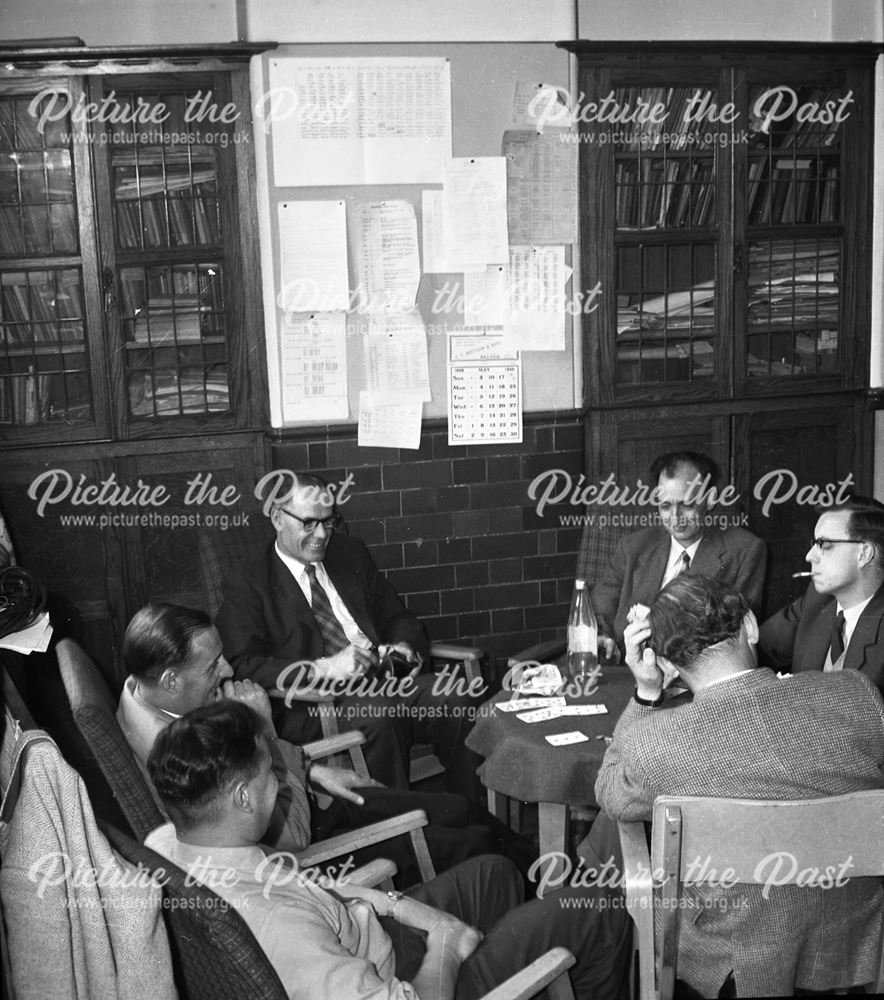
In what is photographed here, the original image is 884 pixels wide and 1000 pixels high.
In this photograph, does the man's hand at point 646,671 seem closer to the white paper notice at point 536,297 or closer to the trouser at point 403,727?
the trouser at point 403,727

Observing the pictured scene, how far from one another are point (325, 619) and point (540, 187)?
6.42 feet

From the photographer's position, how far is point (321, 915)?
1949mm

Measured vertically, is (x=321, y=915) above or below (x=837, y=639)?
below

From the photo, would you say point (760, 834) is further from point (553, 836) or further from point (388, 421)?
point (388, 421)

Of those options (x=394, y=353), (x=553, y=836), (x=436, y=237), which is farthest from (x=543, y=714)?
(x=436, y=237)

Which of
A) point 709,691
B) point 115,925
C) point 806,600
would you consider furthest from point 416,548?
point 115,925

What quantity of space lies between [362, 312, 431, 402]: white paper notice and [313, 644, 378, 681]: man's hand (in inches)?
50.9

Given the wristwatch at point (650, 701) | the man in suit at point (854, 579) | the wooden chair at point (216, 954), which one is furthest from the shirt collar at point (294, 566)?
the wooden chair at point (216, 954)

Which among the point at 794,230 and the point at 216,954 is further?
the point at 794,230

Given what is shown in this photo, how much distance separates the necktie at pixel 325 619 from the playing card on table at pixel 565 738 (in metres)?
1.16

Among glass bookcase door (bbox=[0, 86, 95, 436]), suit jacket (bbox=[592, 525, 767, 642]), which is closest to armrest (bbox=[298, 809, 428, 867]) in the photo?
suit jacket (bbox=[592, 525, 767, 642])

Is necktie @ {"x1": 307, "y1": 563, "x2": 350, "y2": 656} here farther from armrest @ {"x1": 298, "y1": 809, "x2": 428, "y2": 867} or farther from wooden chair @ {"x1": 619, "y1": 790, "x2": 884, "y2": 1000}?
wooden chair @ {"x1": 619, "y1": 790, "x2": 884, "y2": 1000}

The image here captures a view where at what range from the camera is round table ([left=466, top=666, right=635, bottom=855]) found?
275cm

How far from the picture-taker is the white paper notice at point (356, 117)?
432 centimetres
